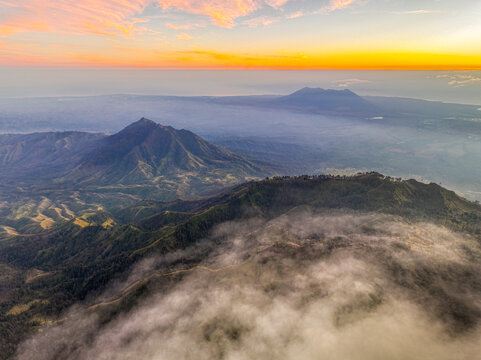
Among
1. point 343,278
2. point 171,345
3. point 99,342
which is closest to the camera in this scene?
point 171,345

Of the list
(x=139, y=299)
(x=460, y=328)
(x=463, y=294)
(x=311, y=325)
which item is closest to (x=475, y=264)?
(x=463, y=294)

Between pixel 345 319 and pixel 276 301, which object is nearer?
pixel 345 319

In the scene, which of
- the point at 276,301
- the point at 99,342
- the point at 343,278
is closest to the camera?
the point at 99,342

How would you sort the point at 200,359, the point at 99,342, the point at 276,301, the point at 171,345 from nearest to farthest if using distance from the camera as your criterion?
the point at 200,359 → the point at 171,345 → the point at 99,342 → the point at 276,301

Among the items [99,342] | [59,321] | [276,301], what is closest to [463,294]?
[276,301]

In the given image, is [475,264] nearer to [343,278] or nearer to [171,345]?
[343,278]

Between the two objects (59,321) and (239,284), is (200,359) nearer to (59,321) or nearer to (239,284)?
(239,284)

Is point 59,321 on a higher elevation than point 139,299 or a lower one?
lower

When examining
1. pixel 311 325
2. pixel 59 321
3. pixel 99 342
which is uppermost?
pixel 311 325

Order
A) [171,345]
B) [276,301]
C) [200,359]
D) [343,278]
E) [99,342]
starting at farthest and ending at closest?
1. [343,278]
2. [276,301]
3. [99,342]
4. [171,345]
5. [200,359]
